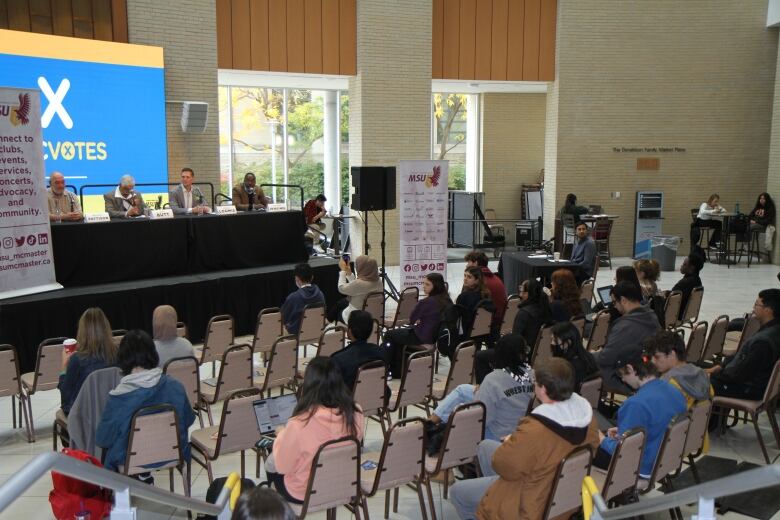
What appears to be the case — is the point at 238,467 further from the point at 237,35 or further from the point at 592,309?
the point at 237,35

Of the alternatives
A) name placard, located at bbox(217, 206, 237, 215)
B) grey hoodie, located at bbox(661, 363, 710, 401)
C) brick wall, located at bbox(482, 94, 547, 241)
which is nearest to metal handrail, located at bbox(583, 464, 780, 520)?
grey hoodie, located at bbox(661, 363, 710, 401)

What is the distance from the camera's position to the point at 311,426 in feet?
13.9

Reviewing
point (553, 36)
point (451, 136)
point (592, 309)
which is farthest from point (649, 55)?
point (592, 309)

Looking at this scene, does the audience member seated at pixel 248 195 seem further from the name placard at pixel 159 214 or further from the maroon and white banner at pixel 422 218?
the maroon and white banner at pixel 422 218

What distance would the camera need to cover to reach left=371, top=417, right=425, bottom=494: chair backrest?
4551mm

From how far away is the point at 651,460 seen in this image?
4867 mm

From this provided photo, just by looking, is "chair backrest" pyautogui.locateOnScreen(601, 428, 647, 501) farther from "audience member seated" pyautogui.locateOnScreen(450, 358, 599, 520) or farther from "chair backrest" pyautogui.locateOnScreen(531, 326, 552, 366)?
"chair backrest" pyautogui.locateOnScreen(531, 326, 552, 366)

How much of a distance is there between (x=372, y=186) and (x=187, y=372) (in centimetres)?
628

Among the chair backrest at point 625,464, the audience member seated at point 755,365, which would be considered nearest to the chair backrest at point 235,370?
the chair backrest at point 625,464

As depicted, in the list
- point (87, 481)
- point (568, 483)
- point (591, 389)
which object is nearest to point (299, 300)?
point (591, 389)

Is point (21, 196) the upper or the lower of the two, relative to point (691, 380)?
upper

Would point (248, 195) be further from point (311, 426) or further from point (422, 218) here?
point (311, 426)

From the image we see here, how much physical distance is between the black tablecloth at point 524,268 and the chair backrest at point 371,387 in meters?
6.49

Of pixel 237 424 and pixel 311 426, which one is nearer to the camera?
pixel 311 426
